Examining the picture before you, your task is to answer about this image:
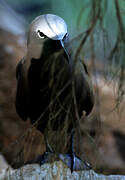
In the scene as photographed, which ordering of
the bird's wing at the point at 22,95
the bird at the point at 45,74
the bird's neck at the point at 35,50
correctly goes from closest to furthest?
the bird at the point at 45,74
the bird's neck at the point at 35,50
the bird's wing at the point at 22,95

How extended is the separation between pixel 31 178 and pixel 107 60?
112 centimetres

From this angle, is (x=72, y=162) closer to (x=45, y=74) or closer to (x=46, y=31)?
(x=45, y=74)

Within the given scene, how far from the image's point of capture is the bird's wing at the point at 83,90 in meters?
2.26

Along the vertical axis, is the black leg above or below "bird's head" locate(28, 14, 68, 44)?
below

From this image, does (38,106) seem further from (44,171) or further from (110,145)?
(110,145)

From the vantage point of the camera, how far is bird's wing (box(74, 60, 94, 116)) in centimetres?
226

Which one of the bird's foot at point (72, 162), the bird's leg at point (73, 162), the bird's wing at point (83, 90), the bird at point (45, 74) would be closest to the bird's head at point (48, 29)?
the bird at point (45, 74)

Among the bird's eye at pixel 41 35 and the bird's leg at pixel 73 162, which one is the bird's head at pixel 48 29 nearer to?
the bird's eye at pixel 41 35

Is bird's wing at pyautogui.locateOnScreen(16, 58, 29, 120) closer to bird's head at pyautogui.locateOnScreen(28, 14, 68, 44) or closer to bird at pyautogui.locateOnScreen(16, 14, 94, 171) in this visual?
bird at pyautogui.locateOnScreen(16, 14, 94, 171)

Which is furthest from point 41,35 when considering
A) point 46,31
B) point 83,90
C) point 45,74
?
Result: point 83,90

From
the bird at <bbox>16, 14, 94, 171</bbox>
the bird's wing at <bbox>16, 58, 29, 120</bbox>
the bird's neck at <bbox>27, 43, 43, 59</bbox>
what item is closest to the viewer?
the bird at <bbox>16, 14, 94, 171</bbox>

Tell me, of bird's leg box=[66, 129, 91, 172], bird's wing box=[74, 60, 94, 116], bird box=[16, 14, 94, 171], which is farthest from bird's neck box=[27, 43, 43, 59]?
bird's leg box=[66, 129, 91, 172]

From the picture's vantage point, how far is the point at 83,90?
2.32 m

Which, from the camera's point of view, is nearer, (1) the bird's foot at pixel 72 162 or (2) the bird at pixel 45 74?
(2) the bird at pixel 45 74
